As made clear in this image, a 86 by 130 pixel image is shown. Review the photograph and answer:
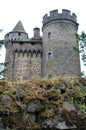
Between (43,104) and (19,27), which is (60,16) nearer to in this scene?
(19,27)

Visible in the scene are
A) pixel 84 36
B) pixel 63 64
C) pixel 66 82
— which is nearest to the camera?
pixel 66 82

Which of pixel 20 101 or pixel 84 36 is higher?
pixel 84 36

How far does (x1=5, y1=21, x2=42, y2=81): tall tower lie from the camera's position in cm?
3544

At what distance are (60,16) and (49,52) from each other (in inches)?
197

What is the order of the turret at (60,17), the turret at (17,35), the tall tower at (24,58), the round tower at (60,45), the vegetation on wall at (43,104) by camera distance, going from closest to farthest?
the vegetation on wall at (43,104) < the round tower at (60,45) < the tall tower at (24,58) < the turret at (60,17) < the turret at (17,35)

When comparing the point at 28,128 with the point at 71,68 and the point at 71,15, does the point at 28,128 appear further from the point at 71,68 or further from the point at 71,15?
the point at 71,15

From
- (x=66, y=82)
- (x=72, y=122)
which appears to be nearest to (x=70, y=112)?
(x=72, y=122)

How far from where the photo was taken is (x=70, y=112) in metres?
5.83

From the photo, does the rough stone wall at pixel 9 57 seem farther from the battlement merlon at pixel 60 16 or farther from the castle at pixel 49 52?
the battlement merlon at pixel 60 16

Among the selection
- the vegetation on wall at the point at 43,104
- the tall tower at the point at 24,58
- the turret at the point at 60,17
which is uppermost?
the turret at the point at 60,17

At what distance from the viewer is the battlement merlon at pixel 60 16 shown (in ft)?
121

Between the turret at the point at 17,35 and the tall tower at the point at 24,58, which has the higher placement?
the turret at the point at 17,35

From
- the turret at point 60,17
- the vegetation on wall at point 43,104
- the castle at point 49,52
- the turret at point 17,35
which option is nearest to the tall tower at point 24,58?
the castle at point 49,52

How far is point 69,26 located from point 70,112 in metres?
31.2
